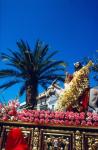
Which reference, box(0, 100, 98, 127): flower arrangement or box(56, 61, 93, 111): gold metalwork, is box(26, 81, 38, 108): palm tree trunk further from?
box(0, 100, 98, 127): flower arrangement

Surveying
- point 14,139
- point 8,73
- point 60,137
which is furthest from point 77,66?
point 8,73

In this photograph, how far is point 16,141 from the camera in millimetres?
8062

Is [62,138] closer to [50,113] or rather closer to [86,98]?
[50,113]

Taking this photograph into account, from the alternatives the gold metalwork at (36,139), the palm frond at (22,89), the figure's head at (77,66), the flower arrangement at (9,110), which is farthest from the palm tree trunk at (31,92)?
the gold metalwork at (36,139)

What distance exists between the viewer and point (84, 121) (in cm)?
878

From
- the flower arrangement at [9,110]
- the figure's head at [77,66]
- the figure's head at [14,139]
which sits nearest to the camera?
the figure's head at [14,139]

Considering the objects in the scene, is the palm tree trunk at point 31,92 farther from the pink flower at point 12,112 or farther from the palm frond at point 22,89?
the pink flower at point 12,112

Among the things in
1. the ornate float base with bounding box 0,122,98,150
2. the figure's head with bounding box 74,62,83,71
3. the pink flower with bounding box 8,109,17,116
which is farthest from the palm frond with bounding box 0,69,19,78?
the ornate float base with bounding box 0,122,98,150

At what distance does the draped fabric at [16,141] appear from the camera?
7984 millimetres

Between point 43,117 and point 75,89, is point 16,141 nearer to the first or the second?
point 43,117

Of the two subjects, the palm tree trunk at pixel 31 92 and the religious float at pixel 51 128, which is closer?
the religious float at pixel 51 128

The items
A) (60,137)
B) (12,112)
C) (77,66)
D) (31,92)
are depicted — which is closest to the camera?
(60,137)

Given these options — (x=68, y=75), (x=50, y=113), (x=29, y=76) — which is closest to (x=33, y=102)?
(x=29, y=76)

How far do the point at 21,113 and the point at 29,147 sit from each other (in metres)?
1.30
